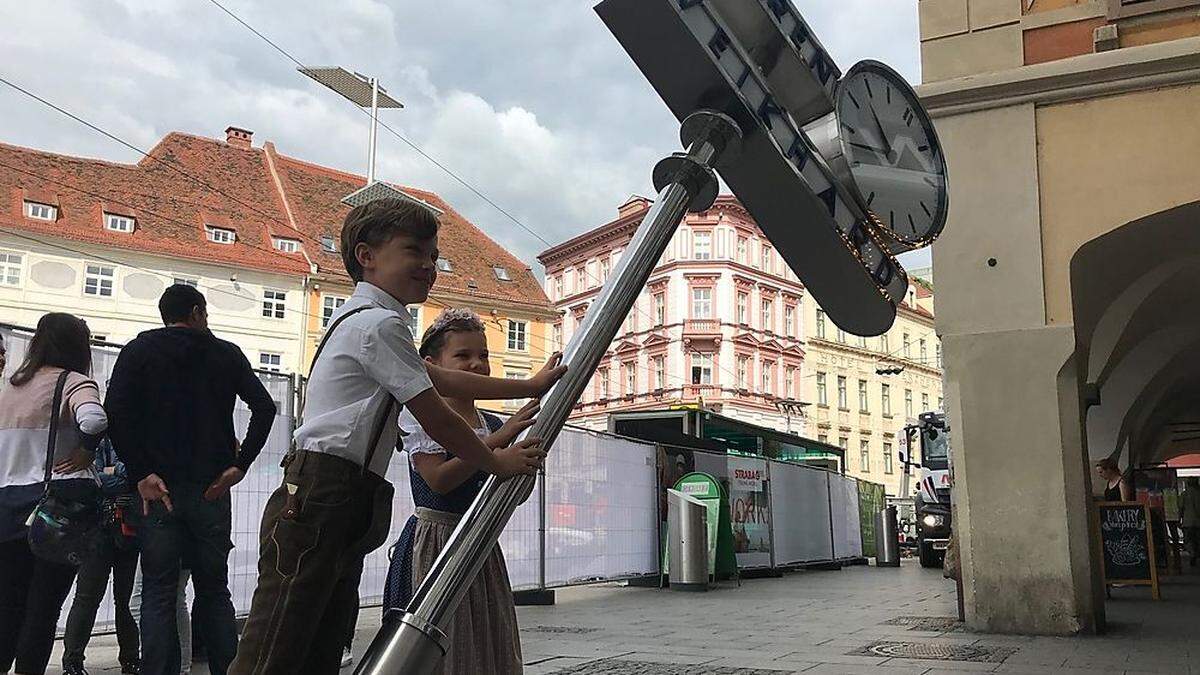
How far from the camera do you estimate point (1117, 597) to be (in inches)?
489

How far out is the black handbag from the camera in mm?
4430

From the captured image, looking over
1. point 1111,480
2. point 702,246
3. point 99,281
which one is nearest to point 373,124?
point 1111,480

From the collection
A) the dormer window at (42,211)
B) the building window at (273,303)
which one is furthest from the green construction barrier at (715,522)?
the dormer window at (42,211)

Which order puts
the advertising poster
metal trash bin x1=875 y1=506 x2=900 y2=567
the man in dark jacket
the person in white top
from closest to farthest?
the person in white top
the man in dark jacket
the advertising poster
metal trash bin x1=875 y1=506 x2=900 y2=567

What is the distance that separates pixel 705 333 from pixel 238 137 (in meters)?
27.1

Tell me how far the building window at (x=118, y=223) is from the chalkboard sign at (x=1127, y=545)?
45007mm

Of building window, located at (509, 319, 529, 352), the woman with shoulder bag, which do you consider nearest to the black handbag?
the woman with shoulder bag

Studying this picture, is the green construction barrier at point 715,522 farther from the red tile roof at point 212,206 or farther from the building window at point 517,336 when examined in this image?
the building window at point 517,336

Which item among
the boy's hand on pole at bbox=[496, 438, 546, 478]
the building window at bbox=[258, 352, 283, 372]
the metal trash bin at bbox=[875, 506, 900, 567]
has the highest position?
the building window at bbox=[258, 352, 283, 372]

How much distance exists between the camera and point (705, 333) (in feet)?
193

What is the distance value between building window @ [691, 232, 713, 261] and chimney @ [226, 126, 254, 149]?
24672 millimetres

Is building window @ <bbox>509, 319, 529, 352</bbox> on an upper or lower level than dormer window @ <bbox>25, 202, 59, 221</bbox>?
lower

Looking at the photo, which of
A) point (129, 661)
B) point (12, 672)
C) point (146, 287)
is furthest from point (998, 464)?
point (146, 287)

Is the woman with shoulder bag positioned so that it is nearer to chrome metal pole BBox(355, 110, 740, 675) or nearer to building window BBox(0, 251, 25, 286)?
chrome metal pole BBox(355, 110, 740, 675)
